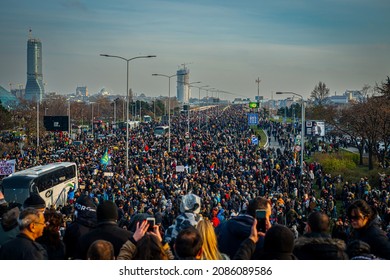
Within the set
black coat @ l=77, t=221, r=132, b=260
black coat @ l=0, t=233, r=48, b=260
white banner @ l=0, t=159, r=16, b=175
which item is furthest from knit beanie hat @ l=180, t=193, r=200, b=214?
white banner @ l=0, t=159, r=16, b=175

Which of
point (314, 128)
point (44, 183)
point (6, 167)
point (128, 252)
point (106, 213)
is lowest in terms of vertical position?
point (44, 183)

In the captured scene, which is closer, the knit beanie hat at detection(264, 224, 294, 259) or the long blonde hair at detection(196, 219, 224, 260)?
the knit beanie hat at detection(264, 224, 294, 259)

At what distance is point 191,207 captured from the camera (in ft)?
18.9

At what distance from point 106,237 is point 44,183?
63.6 ft

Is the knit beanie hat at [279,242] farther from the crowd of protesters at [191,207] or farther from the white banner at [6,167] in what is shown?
the white banner at [6,167]

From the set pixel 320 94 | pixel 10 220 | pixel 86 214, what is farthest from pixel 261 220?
pixel 320 94

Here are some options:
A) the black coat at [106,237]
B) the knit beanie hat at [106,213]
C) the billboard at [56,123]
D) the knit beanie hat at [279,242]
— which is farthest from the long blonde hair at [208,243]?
the billboard at [56,123]

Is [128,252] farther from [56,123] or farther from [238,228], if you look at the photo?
[56,123]

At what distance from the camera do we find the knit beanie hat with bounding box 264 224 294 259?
4.49 meters

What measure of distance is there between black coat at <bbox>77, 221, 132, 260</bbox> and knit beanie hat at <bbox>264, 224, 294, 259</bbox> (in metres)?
1.36

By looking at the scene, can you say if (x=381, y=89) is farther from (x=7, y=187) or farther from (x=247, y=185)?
(x=7, y=187)

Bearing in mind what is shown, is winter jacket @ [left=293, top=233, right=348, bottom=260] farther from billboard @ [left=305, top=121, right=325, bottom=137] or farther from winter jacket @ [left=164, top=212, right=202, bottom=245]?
billboard @ [left=305, top=121, right=325, bottom=137]

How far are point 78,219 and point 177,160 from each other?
29.0 metres
